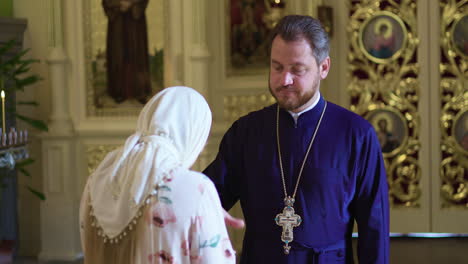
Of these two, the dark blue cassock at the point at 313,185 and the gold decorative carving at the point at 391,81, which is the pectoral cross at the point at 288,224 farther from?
the gold decorative carving at the point at 391,81

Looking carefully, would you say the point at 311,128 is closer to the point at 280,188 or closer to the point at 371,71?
the point at 280,188

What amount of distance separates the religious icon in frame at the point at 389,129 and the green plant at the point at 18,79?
3253 mm

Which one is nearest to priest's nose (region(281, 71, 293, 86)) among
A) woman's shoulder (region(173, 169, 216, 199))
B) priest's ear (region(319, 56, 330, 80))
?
priest's ear (region(319, 56, 330, 80))

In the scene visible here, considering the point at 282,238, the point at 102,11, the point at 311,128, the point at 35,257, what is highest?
the point at 102,11

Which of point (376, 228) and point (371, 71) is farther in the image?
point (371, 71)

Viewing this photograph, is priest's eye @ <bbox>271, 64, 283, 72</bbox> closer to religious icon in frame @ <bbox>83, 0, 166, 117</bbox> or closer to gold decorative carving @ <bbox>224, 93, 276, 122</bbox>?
gold decorative carving @ <bbox>224, 93, 276, 122</bbox>

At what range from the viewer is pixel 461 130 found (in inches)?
266

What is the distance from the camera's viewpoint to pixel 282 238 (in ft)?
8.45

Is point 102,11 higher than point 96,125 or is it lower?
higher

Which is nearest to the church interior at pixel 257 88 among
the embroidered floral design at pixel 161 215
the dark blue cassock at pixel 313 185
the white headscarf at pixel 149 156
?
the dark blue cassock at pixel 313 185

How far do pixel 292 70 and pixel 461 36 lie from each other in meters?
4.75

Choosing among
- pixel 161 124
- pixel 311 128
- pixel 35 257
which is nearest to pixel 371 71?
pixel 35 257

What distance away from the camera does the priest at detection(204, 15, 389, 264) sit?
2.49 metres

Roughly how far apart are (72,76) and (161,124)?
5.12 meters
